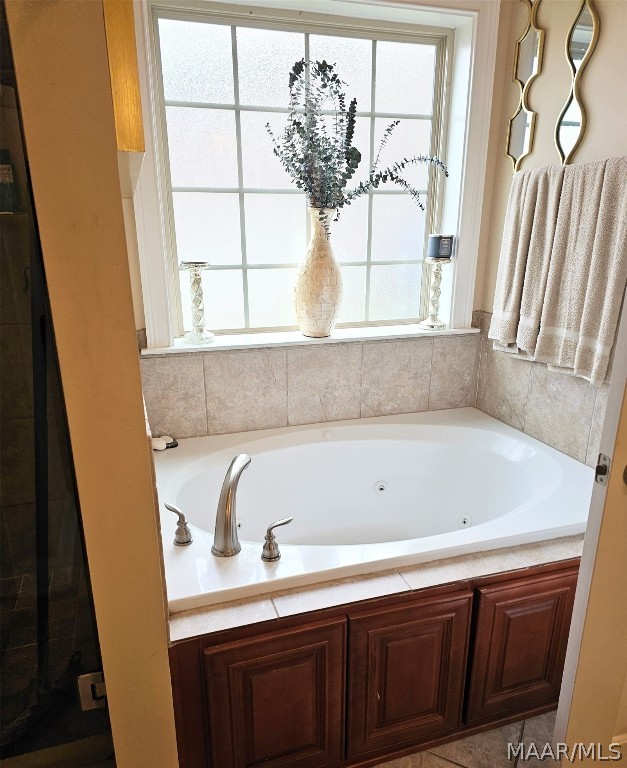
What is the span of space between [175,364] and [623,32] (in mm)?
1953

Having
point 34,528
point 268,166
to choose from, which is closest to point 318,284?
point 268,166

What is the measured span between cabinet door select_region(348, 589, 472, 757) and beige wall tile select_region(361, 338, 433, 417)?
3.84 feet

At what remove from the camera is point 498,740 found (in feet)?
5.25

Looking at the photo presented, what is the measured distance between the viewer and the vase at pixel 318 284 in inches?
88.3

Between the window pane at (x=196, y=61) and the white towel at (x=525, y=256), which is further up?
the window pane at (x=196, y=61)

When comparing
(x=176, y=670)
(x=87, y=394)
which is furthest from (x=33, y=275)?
(x=176, y=670)

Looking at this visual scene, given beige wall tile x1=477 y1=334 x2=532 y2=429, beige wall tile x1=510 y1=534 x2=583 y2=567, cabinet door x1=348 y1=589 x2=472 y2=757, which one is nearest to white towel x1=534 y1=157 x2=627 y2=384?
beige wall tile x1=477 y1=334 x2=532 y2=429

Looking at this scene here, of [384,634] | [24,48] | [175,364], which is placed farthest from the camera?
[175,364]

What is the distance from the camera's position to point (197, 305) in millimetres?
2207

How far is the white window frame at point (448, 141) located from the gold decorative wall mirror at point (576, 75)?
40 cm

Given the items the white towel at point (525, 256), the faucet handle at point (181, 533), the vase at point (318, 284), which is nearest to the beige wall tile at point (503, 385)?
the white towel at point (525, 256)

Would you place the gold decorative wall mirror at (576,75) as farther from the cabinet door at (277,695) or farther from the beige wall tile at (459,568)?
the cabinet door at (277,695)

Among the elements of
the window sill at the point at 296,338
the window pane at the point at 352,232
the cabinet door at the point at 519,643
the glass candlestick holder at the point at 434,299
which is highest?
the window pane at the point at 352,232

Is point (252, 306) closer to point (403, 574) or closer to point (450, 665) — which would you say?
point (403, 574)
